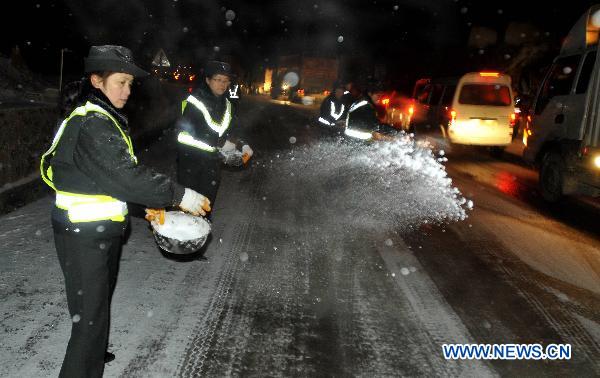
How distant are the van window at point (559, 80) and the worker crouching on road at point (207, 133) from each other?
603 cm

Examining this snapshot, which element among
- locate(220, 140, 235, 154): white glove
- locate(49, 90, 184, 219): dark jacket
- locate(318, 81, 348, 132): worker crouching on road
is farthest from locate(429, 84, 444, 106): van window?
locate(49, 90, 184, 219): dark jacket

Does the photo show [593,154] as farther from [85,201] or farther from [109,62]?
[85,201]

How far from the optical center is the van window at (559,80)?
8.26 metres

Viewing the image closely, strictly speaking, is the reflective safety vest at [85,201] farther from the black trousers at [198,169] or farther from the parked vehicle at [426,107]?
the parked vehicle at [426,107]

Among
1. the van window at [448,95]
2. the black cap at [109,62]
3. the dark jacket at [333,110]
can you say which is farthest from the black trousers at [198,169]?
the van window at [448,95]

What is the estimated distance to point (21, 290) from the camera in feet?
13.3

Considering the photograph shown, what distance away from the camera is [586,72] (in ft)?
25.6

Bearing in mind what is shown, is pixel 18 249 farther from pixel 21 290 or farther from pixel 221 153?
pixel 221 153

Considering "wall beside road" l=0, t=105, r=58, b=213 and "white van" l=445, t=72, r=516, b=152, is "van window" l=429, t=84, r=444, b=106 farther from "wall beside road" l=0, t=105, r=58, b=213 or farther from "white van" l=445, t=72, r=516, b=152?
"wall beside road" l=0, t=105, r=58, b=213

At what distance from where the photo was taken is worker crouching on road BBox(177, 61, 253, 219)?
4480 mm

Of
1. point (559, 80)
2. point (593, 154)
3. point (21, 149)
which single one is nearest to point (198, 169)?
point (21, 149)

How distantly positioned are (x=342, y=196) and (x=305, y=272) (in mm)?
3193

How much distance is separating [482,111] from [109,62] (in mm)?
11659

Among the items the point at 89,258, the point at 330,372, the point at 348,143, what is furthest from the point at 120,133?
the point at 348,143
